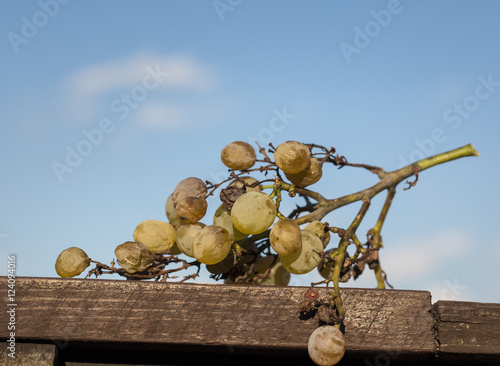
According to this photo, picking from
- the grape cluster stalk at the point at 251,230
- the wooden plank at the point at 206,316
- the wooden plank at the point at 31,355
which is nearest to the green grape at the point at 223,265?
the grape cluster stalk at the point at 251,230

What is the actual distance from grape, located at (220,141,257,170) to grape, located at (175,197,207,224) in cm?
13

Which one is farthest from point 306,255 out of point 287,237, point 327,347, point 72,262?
point 72,262

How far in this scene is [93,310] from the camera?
1.01 m

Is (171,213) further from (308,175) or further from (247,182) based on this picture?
(308,175)

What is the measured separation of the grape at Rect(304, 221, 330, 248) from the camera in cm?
125

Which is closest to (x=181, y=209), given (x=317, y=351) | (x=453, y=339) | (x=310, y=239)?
(x=310, y=239)

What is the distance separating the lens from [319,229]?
129cm

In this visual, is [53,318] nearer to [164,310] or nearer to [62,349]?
[62,349]

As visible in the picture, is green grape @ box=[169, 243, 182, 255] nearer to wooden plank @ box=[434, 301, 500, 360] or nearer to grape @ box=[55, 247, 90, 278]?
grape @ box=[55, 247, 90, 278]

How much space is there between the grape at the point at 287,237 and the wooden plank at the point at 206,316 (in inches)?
5.5

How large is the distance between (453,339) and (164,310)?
0.57 metres

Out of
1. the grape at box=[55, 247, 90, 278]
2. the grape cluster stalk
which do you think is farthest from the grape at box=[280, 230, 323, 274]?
the grape at box=[55, 247, 90, 278]

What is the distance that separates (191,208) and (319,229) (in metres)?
0.33

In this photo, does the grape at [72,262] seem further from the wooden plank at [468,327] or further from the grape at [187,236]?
the wooden plank at [468,327]
